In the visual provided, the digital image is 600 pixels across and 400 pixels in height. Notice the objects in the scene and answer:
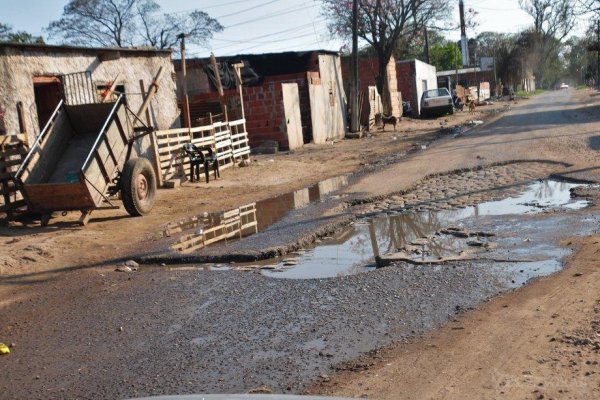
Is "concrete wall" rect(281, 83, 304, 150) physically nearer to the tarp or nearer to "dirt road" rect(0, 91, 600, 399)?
the tarp

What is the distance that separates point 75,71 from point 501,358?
1287 cm

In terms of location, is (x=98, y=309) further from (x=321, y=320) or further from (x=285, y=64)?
(x=285, y=64)

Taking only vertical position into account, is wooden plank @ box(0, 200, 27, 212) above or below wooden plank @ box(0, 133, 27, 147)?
below

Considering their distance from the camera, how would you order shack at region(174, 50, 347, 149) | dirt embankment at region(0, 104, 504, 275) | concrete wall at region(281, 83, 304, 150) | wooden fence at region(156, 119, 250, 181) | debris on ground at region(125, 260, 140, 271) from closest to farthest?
1. debris on ground at region(125, 260, 140, 271)
2. dirt embankment at region(0, 104, 504, 275)
3. wooden fence at region(156, 119, 250, 181)
4. shack at region(174, 50, 347, 149)
5. concrete wall at region(281, 83, 304, 150)

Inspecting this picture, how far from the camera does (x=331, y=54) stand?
1219 inches

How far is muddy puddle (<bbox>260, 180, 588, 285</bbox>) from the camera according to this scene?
7.27 metres

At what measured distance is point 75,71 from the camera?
15.0 metres

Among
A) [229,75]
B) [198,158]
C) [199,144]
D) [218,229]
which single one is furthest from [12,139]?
[229,75]

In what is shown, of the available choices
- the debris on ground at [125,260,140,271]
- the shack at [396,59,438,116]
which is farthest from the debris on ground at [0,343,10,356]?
the shack at [396,59,438,116]

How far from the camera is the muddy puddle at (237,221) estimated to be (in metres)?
9.79

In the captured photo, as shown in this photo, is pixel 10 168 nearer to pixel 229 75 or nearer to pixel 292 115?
pixel 292 115

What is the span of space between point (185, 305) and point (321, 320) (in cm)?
154

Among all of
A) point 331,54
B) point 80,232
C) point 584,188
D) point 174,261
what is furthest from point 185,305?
point 331,54

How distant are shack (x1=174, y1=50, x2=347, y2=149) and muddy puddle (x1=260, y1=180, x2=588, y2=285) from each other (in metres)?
11.8
